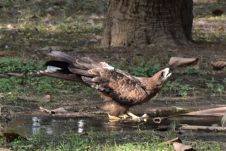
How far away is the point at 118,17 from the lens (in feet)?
40.3

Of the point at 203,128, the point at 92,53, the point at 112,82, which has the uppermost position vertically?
the point at 112,82

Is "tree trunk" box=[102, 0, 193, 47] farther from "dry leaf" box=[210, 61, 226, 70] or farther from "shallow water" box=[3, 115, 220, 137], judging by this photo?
"shallow water" box=[3, 115, 220, 137]

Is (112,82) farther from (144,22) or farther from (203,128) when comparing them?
(144,22)

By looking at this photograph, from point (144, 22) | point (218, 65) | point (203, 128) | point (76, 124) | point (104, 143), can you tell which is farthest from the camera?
point (144, 22)

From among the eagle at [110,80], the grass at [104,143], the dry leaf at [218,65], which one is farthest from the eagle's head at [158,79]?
the dry leaf at [218,65]

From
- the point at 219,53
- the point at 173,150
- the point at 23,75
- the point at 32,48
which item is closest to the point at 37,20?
the point at 32,48

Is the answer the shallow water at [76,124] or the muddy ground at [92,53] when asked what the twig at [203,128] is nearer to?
the shallow water at [76,124]

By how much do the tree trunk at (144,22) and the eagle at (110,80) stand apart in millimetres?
4768

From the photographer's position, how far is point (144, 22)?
12180mm

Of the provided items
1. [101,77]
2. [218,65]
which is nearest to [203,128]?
[101,77]

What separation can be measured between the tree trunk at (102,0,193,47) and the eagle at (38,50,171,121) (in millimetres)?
4768

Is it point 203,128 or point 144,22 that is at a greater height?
point 144,22

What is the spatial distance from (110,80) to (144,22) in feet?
16.4

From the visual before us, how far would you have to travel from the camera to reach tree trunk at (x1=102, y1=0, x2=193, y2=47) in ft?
40.0
